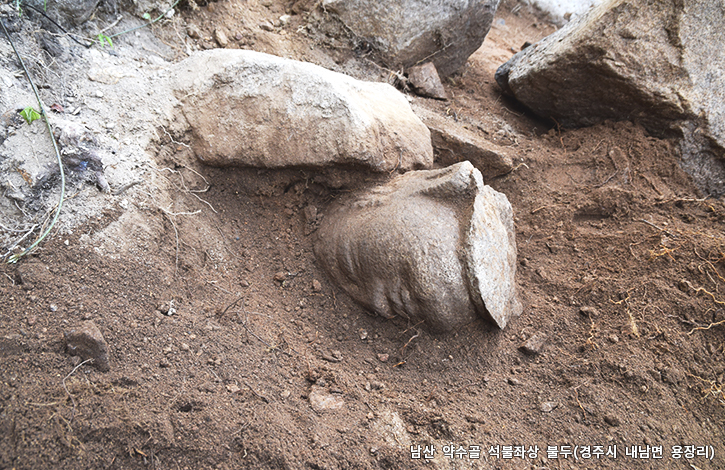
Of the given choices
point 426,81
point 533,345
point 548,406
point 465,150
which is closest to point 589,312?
point 533,345

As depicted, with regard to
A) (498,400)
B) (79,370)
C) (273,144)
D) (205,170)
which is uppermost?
(273,144)

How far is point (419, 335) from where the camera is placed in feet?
6.32

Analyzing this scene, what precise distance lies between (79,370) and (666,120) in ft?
10.7

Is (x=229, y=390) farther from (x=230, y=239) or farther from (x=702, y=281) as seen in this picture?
(x=702, y=281)

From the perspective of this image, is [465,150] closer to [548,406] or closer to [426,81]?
[426,81]

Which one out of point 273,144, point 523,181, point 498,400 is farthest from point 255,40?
point 498,400

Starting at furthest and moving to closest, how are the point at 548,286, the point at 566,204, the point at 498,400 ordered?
1. the point at 566,204
2. the point at 548,286
3. the point at 498,400

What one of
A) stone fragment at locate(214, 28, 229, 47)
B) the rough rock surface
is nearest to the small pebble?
stone fragment at locate(214, 28, 229, 47)

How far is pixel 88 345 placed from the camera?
1.34 meters

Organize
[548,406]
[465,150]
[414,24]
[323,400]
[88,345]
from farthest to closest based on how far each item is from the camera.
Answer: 1. [414,24]
2. [465,150]
3. [548,406]
4. [323,400]
5. [88,345]

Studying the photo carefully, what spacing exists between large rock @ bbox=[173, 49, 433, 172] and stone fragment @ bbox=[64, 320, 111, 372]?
92 cm

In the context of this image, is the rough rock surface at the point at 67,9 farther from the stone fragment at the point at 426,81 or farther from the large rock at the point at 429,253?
the stone fragment at the point at 426,81

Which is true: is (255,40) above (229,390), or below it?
above

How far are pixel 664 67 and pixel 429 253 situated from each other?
1.96m
